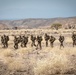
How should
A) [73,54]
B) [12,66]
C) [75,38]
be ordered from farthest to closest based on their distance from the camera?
[75,38] < [73,54] < [12,66]

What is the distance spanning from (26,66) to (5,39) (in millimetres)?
18624

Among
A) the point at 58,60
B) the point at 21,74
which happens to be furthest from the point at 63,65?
the point at 21,74

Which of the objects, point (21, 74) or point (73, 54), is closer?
point (21, 74)

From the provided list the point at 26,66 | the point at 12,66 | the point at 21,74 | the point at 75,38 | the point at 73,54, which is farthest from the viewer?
the point at 75,38

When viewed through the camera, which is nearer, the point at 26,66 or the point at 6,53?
the point at 26,66

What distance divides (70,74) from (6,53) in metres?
12.1

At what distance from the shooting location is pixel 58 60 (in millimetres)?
15297

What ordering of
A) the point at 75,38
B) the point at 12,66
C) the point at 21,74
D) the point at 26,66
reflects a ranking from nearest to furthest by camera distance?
1. the point at 21,74
2. the point at 12,66
3. the point at 26,66
4. the point at 75,38

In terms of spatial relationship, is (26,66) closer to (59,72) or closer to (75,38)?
(59,72)

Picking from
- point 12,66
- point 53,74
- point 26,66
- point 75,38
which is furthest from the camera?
point 75,38

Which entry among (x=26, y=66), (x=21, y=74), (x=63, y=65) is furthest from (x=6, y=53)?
(x=63, y=65)

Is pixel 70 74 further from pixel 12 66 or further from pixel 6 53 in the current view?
pixel 6 53

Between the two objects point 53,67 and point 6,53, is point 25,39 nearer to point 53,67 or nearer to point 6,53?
point 6,53

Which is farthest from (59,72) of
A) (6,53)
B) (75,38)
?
(75,38)
